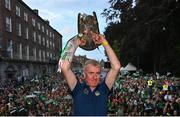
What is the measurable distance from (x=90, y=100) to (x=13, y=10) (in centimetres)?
6316

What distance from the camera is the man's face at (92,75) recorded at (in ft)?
16.8

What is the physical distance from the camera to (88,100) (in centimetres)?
508

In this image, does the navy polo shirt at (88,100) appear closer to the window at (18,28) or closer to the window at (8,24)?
the window at (8,24)

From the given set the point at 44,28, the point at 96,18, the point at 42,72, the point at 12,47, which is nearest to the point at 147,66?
the point at 12,47

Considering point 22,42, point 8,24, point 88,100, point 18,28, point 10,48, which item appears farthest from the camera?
point 22,42

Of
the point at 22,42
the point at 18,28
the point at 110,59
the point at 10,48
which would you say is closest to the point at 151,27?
the point at 10,48

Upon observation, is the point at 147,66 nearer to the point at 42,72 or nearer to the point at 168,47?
the point at 168,47

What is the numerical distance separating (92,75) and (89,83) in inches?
3.8

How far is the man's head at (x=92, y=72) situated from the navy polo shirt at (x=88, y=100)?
0.05m

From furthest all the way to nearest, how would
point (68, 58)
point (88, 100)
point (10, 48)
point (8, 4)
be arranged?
point (8, 4), point (10, 48), point (68, 58), point (88, 100)

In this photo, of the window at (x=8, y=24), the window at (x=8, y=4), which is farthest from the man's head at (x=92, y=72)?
the window at (x=8, y=4)

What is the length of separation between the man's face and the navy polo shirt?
0.15 ft

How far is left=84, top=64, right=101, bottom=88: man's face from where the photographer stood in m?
5.13

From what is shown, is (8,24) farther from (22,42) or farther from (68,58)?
(68,58)
